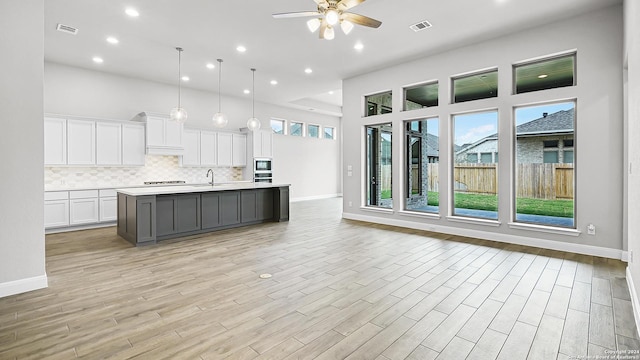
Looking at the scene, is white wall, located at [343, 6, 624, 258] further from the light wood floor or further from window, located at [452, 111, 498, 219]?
the light wood floor

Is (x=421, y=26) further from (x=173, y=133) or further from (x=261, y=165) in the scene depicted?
(x=261, y=165)

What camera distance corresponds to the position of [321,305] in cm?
279

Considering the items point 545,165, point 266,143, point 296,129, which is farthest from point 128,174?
point 545,165

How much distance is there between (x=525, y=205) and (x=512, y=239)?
2.08 ft

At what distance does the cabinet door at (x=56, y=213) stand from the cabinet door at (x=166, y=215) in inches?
94.0

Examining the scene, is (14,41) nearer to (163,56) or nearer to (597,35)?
(163,56)

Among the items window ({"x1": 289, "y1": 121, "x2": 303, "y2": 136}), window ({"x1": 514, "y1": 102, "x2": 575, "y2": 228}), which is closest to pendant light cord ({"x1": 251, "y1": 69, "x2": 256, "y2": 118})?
window ({"x1": 289, "y1": 121, "x2": 303, "y2": 136})

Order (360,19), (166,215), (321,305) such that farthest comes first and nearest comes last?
1. (166,215)
2. (360,19)
3. (321,305)

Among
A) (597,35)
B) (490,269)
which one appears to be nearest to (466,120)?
(597,35)

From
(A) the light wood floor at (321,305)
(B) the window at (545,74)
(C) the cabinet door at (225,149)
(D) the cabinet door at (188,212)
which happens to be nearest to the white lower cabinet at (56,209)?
(A) the light wood floor at (321,305)

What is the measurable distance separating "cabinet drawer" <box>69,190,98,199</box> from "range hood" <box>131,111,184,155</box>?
4.56 ft

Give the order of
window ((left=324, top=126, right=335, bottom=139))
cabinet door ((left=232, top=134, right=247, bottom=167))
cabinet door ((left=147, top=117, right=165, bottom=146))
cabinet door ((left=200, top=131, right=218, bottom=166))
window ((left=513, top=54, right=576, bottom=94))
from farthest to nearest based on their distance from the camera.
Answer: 1. window ((left=324, top=126, right=335, bottom=139))
2. cabinet door ((left=232, top=134, right=247, bottom=167))
3. cabinet door ((left=200, top=131, right=218, bottom=166))
4. cabinet door ((left=147, top=117, right=165, bottom=146))
5. window ((left=513, top=54, right=576, bottom=94))

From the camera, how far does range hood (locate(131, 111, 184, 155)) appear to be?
23.3 feet

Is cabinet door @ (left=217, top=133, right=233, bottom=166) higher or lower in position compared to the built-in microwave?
higher
